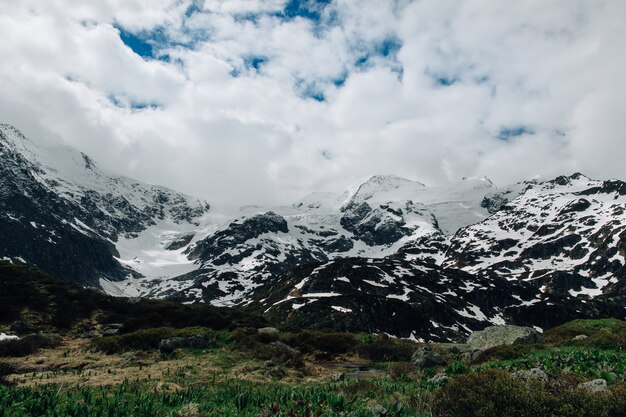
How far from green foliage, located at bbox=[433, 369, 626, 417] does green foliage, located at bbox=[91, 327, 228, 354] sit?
17974mm

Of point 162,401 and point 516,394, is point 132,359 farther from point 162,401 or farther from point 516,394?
point 516,394

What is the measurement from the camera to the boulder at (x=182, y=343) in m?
22.8

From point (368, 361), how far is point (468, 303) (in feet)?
437

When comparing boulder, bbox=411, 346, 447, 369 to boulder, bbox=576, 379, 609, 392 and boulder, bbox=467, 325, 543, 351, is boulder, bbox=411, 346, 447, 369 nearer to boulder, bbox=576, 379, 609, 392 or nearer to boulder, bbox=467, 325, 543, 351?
boulder, bbox=467, 325, 543, 351

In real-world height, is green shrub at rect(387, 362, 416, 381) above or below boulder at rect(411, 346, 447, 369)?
below

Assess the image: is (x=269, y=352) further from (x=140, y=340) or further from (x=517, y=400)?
(x=517, y=400)

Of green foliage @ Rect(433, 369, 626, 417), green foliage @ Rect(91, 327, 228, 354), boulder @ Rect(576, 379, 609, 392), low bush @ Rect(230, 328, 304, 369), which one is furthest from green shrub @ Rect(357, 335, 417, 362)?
green foliage @ Rect(433, 369, 626, 417)

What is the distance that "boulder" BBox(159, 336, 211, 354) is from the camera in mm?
22803

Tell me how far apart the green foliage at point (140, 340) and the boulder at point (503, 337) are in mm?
18014

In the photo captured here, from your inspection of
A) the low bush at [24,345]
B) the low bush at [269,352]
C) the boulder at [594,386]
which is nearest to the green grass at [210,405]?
the boulder at [594,386]

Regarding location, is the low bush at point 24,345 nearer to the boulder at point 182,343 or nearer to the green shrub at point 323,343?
the boulder at point 182,343

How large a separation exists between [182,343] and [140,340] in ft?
10.3

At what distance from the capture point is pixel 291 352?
2386 centimetres

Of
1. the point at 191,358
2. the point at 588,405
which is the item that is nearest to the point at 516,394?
the point at 588,405
